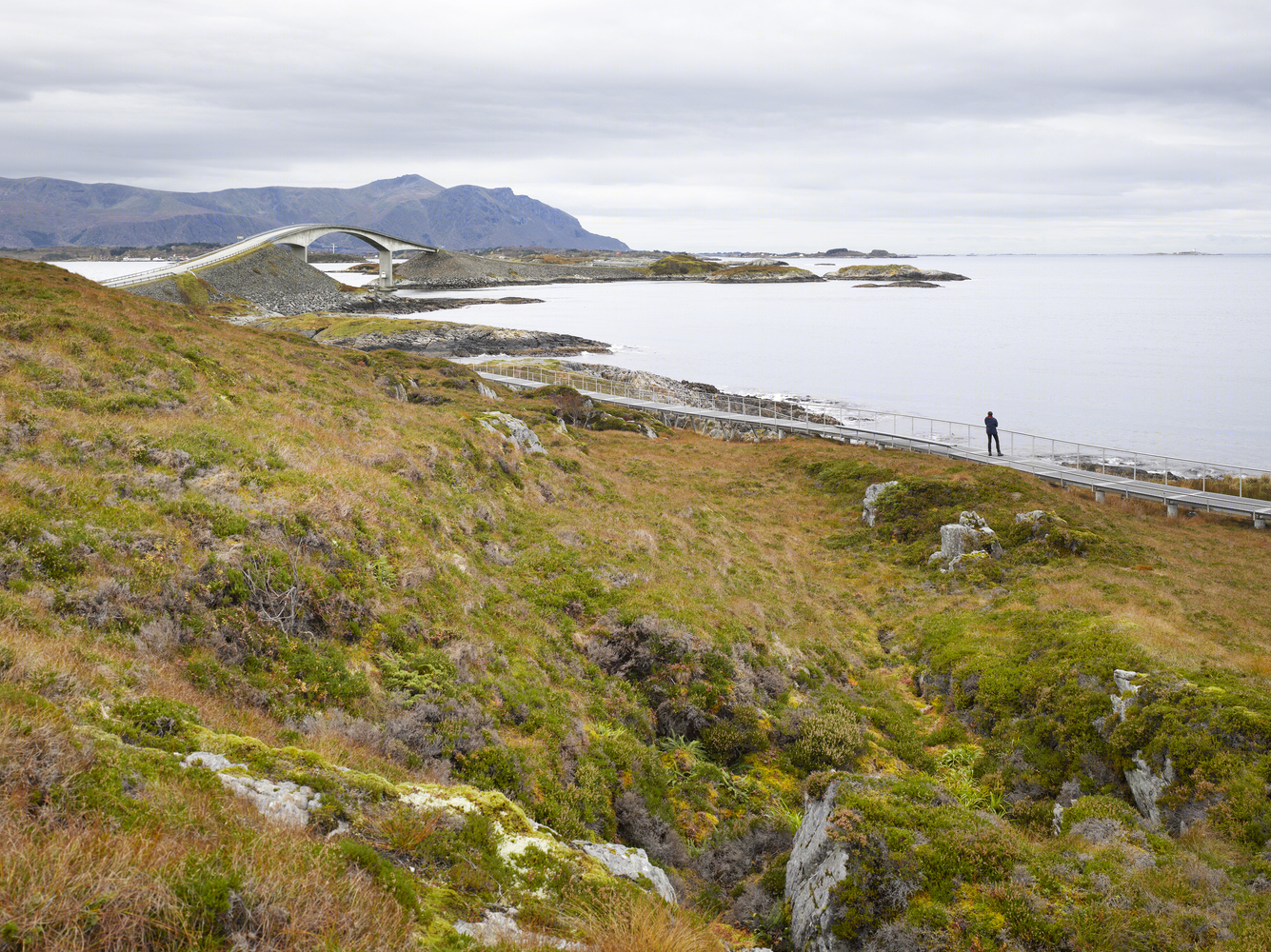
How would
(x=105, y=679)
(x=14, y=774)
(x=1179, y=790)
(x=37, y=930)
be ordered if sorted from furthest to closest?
1. (x=1179, y=790)
2. (x=105, y=679)
3. (x=14, y=774)
4. (x=37, y=930)

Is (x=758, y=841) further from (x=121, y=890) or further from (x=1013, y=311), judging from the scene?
(x=1013, y=311)

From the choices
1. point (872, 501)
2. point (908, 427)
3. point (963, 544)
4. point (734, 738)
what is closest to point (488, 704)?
point (734, 738)

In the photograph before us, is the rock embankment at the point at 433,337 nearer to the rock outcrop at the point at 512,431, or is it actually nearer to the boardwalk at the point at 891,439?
the boardwalk at the point at 891,439

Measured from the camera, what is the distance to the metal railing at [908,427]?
156 ft

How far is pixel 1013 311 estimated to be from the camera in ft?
600

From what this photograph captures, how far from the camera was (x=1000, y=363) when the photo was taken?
10444 centimetres

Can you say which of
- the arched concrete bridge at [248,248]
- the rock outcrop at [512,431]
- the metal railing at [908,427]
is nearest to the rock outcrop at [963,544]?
the rock outcrop at [512,431]

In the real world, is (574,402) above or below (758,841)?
above

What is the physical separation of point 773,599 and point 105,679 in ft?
57.9

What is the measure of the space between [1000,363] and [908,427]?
4864cm

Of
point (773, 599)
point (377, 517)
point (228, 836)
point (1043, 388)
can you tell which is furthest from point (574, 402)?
point (1043, 388)

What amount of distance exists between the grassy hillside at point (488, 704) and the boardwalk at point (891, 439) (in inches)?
712

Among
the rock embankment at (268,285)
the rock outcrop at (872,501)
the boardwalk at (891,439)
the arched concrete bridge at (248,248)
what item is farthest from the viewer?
the rock embankment at (268,285)

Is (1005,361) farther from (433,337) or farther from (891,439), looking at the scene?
(433,337)
